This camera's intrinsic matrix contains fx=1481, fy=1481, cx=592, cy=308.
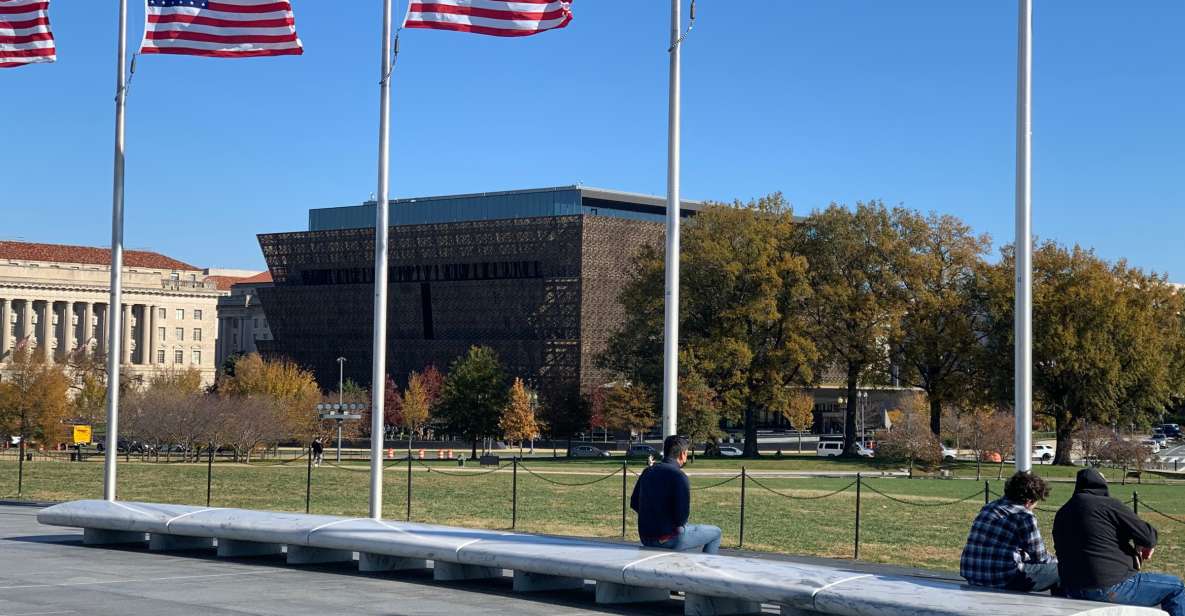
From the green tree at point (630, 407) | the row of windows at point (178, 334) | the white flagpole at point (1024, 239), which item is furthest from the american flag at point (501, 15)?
the row of windows at point (178, 334)

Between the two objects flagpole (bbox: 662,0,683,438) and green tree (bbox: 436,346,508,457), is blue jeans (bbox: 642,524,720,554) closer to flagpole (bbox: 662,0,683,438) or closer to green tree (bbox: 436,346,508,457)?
flagpole (bbox: 662,0,683,438)

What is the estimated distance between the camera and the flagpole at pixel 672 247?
19828mm

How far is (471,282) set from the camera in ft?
420

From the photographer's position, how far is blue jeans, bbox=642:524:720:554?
17.0 meters

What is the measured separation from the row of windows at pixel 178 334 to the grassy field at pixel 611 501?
387 feet

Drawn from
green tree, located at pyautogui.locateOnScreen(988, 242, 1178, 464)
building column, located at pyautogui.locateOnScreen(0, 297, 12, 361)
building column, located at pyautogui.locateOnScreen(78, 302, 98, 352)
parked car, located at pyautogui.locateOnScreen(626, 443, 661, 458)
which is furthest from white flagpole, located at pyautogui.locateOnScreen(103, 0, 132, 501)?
building column, located at pyautogui.locateOnScreen(78, 302, 98, 352)

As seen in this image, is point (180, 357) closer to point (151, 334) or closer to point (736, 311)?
point (151, 334)

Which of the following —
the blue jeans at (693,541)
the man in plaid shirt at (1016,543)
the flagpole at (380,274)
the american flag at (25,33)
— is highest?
the american flag at (25,33)

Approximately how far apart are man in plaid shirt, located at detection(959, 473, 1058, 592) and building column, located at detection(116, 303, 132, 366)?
529 feet

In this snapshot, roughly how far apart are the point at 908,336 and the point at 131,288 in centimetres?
11674

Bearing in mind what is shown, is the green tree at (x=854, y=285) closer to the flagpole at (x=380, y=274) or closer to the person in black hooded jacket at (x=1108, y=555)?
the flagpole at (x=380, y=274)

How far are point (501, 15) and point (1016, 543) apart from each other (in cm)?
1076

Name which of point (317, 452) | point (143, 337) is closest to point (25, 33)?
point (317, 452)

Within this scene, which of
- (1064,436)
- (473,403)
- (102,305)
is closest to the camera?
(1064,436)
